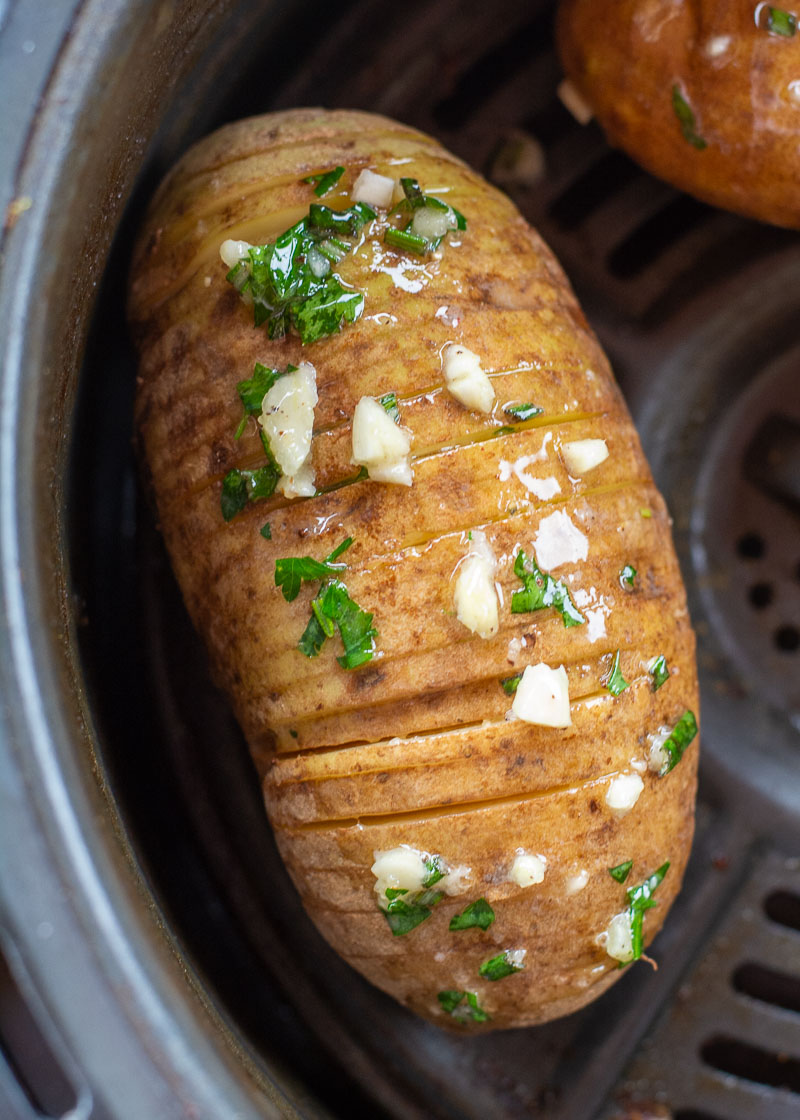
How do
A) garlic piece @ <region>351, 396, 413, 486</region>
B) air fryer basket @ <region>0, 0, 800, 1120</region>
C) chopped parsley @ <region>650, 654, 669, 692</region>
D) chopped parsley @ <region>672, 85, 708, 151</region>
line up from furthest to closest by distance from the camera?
air fryer basket @ <region>0, 0, 800, 1120</region>, chopped parsley @ <region>672, 85, 708, 151</region>, chopped parsley @ <region>650, 654, 669, 692</region>, garlic piece @ <region>351, 396, 413, 486</region>

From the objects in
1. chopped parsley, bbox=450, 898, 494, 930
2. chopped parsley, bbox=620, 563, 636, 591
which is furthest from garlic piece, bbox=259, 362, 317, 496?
chopped parsley, bbox=450, 898, 494, 930

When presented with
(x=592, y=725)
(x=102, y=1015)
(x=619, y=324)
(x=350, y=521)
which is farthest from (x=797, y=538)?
(x=102, y=1015)

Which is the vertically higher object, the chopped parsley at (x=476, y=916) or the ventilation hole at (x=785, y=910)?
the chopped parsley at (x=476, y=916)

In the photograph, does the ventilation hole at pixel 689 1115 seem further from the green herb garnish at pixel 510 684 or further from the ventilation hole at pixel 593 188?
the ventilation hole at pixel 593 188

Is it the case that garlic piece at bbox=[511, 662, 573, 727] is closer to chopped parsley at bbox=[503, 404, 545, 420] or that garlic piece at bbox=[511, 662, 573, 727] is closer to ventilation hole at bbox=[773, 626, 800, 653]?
chopped parsley at bbox=[503, 404, 545, 420]

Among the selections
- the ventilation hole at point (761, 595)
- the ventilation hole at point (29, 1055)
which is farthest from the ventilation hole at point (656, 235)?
the ventilation hole at point (29, 1055)

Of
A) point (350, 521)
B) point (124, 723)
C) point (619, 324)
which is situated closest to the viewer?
point (350, 521)

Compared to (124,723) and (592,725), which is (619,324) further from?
(124,723)
